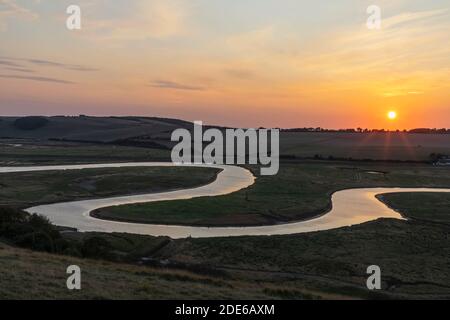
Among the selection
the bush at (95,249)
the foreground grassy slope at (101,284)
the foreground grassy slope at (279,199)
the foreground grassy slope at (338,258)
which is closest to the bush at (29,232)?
the bush at (95,249)

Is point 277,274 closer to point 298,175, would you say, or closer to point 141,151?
point 298,175

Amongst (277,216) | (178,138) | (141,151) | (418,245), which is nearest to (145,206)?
(277,216)

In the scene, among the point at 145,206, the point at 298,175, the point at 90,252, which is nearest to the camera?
the point at 90,252

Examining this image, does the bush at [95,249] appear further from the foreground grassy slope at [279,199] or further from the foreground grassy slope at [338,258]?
the foreground grassy slope at [279,199]

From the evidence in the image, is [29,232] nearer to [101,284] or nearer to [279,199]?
[101,284]

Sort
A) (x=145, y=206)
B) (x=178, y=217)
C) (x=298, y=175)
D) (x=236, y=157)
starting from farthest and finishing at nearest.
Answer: (x=236, y=157), (x=298, y=175), (x=145, y=206), (x=178, y=217)

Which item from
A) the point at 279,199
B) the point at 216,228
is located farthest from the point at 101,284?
the point at 279,199
